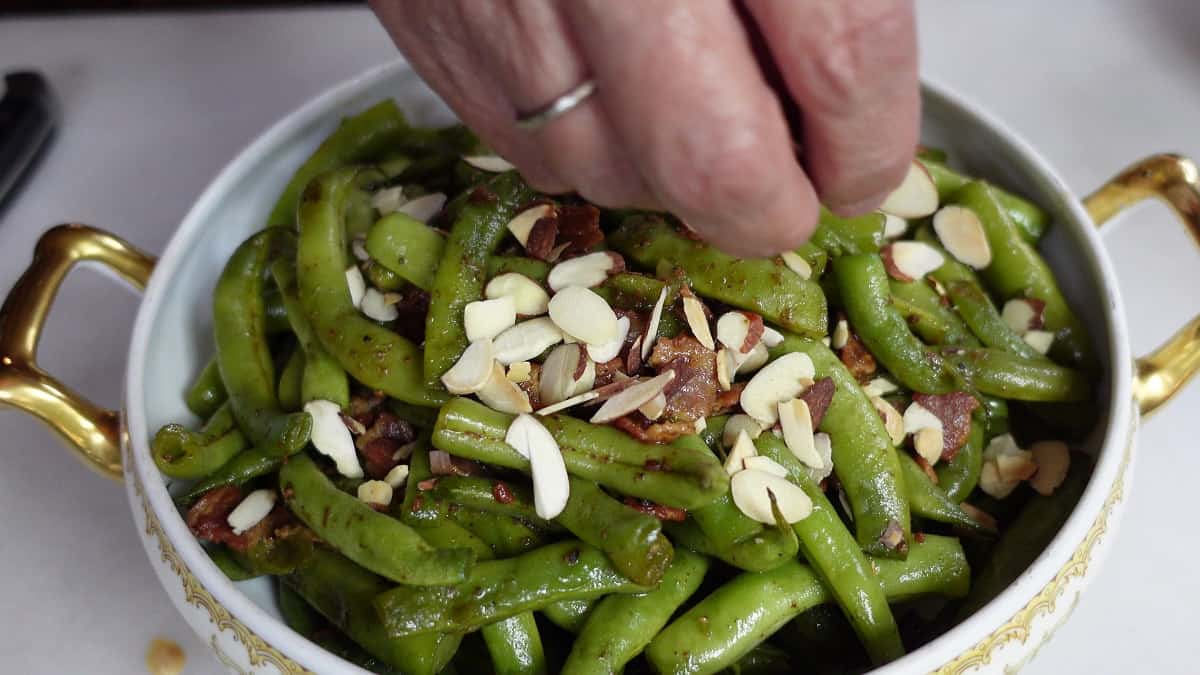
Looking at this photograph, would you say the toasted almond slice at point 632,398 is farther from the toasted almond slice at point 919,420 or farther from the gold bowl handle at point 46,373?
the gold bowl handle at point 46,373

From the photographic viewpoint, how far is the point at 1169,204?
133 cm

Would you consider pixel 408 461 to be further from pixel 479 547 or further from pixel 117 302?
pixel 117 302

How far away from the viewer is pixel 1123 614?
4.69 ft

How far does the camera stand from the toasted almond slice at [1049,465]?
46.1 inches

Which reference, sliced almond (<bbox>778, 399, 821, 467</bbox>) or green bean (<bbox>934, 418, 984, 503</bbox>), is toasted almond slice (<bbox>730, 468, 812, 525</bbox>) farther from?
green bean (<bbox>934, 418, 984, 503</bbox>)

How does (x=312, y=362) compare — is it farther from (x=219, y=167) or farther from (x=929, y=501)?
(x=219, y=167)

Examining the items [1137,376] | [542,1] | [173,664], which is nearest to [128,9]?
[173,664]

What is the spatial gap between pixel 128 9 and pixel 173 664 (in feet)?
5.72

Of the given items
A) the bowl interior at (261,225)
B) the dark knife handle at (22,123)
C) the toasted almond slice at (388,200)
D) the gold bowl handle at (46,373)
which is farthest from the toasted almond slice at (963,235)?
the dark knife handle at (22,123)

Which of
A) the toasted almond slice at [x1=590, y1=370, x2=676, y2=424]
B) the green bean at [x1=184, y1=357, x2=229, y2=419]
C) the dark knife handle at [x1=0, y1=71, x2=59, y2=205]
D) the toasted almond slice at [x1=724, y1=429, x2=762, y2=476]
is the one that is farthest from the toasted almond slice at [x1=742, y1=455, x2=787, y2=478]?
the dark knife handle at [x1=0, y1=71, x2=59, y2=205]

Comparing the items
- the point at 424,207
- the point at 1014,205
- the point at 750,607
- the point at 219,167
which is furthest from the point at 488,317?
the point at 219,167

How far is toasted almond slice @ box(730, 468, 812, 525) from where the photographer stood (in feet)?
3.33

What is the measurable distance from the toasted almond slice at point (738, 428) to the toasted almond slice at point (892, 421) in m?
0.16

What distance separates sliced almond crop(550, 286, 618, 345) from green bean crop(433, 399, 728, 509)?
93mm
